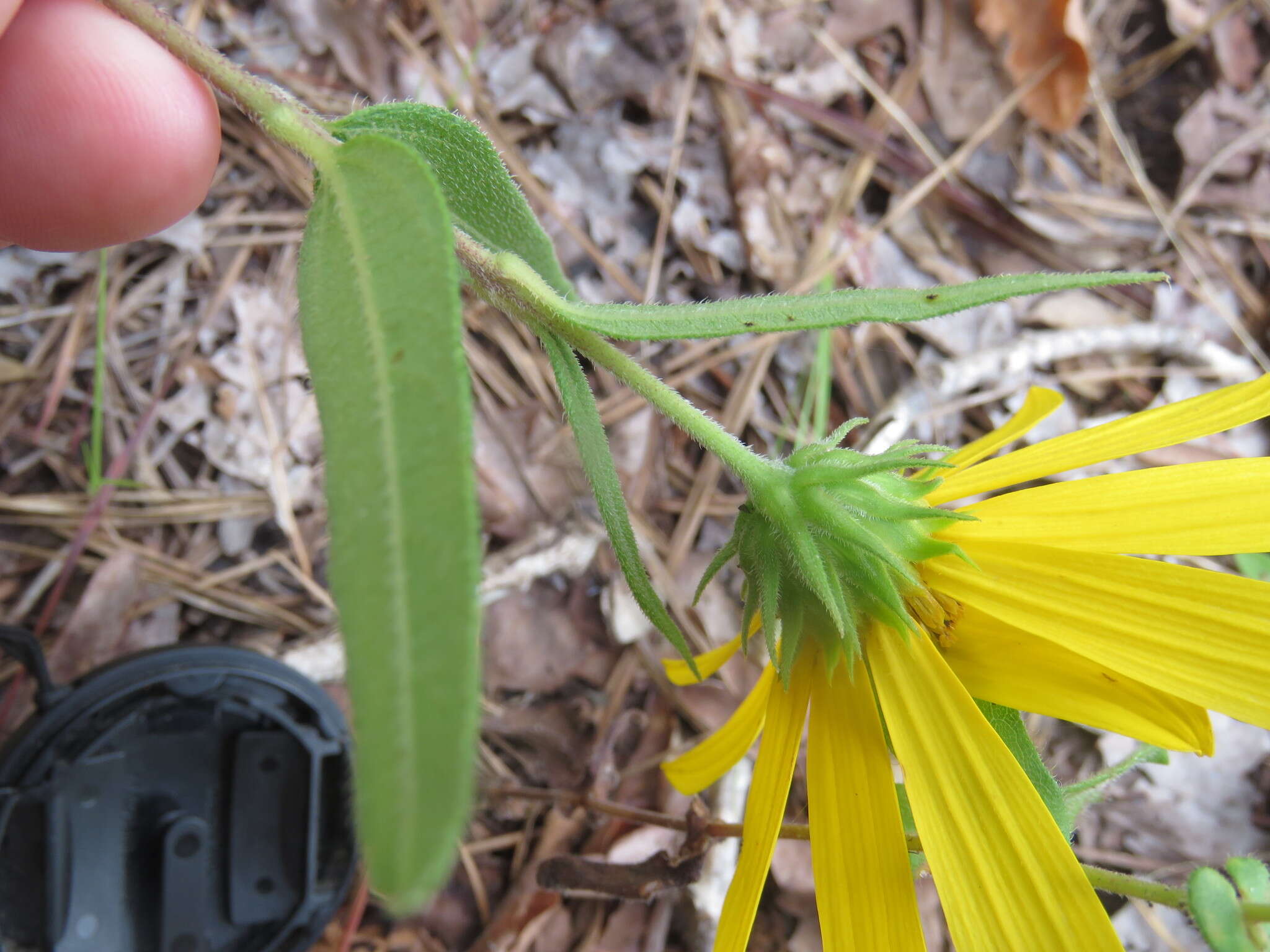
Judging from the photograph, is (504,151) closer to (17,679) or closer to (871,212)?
(871,212)

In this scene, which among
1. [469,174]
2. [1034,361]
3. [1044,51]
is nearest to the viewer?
[469,174]

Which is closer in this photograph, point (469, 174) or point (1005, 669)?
point (1005, 669)

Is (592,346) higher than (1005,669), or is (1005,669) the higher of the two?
(592,346)

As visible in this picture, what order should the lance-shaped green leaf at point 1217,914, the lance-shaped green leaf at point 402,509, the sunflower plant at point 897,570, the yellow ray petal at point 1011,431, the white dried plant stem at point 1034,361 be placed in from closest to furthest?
1. the lance-shaped green leaf at point 402,509
2. the sunflower plant at point 897,570
3. the lance-shaped green leaf at point 1217,914
4. the yellow ray petal at point 1011,431
5. the white dried plant stem at point 1034,361

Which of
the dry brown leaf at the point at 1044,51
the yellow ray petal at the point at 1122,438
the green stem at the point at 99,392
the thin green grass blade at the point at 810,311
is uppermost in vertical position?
the dry brown leaf at the point at 1044,51

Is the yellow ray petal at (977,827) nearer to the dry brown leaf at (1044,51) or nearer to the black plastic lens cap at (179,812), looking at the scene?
the black plastic lens cap at (179,812)

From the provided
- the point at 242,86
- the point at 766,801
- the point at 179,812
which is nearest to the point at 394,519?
the point at 766,801

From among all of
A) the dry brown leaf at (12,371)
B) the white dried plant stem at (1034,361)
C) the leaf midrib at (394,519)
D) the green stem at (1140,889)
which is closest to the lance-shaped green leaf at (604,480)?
the leaf midrib at (394,519)

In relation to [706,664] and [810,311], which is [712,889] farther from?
[810,311]
